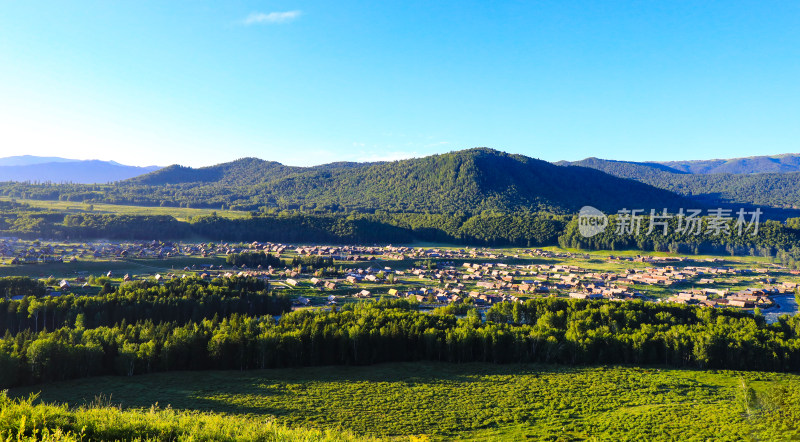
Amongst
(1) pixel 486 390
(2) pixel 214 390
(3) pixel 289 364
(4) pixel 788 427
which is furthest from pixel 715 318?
(2) pixel 214 390

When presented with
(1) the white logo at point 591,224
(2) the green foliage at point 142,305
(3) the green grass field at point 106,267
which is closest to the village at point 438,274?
(3) the green grass field at point 106,267

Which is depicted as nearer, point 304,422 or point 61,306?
point 304,422

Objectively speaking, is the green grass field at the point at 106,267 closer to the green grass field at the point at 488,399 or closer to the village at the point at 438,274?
the village at the point at 438,274

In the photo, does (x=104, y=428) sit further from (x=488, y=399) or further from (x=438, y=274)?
(x=438, y=274)

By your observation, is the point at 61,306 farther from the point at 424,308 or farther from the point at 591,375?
the point at 591,375

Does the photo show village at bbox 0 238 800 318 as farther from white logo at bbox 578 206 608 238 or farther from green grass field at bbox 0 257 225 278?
white logo at bbox 578 206 608 238

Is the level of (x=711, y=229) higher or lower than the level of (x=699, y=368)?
higher

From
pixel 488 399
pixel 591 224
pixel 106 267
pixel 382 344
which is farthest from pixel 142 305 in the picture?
pixel 591 224

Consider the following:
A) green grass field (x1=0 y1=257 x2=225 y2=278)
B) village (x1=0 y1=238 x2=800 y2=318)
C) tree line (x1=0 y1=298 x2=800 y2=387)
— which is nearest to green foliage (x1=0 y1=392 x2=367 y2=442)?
tree line (x1=0 y1=298 x2=800 y2=387)
